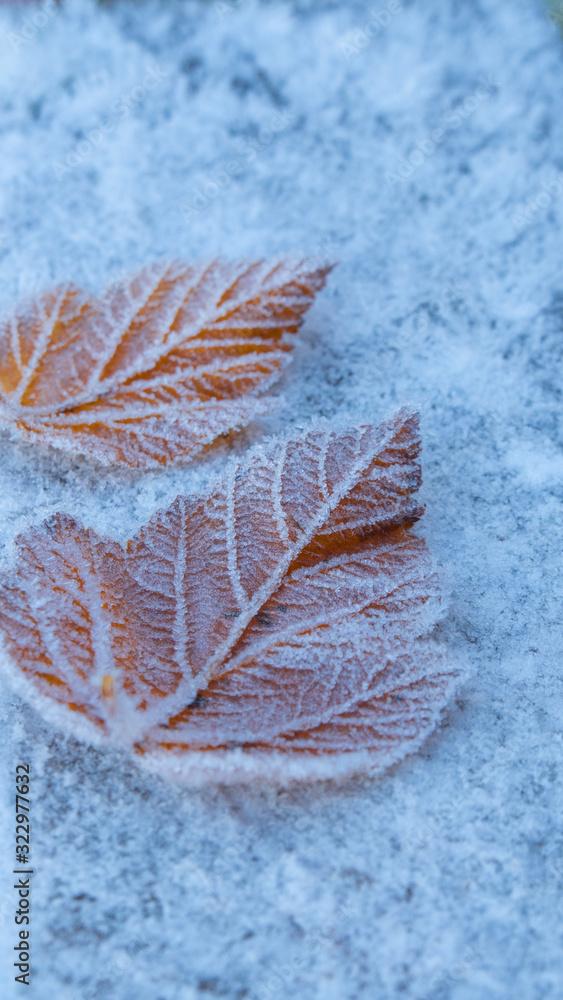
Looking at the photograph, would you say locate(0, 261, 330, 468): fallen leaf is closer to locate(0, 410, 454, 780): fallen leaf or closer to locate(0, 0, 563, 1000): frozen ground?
locate(0, 0, 563, 1000): frozen ground

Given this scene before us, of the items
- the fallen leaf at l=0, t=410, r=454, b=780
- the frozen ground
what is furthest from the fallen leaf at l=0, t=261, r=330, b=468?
the fallen leaf at l=0, t=410, r=454, b=780

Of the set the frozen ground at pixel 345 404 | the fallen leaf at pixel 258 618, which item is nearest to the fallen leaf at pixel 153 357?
the frozen ground at pixel 345 404

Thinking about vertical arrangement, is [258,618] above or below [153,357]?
below

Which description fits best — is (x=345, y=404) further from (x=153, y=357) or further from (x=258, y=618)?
(x=258, y=618)

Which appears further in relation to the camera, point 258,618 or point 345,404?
point 345,404

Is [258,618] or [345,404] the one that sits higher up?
[345,404]

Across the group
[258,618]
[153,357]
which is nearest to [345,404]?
[153,357]

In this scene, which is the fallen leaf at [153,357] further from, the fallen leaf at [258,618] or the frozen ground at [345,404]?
the fallen leaf at [258,618]
